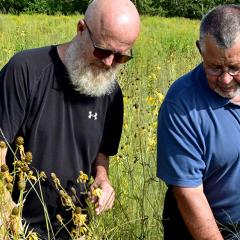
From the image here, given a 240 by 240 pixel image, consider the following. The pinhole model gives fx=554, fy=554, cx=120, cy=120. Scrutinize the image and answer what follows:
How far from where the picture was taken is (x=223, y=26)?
212 centimetres

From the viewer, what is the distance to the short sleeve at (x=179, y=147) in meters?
2.26

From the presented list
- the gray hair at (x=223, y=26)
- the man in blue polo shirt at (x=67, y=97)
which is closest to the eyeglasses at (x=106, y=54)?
the man in blue polo shirt at (x=67, y=97)

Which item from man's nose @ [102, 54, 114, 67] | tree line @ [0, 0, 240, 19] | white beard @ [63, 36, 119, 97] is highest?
man's nose @ [102, 54, 114, 67]

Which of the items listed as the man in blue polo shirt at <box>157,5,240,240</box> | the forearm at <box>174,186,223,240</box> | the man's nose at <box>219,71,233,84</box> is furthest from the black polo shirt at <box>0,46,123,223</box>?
the man's nose at <box>219,71,233,84</box>

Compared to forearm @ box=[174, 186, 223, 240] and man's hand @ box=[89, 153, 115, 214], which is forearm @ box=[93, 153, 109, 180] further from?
forearm @ box=[174, 186, 223, 240]

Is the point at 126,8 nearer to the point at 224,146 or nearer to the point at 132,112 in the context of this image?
the point at 224,146

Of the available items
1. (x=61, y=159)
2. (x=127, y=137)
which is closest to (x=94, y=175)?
(x=61, y=159)

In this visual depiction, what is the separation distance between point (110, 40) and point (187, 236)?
0.97 meters

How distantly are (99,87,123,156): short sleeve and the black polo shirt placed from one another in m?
0.03

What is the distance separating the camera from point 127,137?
391cm

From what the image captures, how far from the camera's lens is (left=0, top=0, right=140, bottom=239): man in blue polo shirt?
2424 millimetres

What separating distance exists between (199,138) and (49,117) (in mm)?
685

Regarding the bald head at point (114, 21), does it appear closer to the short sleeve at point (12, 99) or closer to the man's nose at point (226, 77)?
the short sleeve at point (12, 99)

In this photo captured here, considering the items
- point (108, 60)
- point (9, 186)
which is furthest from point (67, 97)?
point (9, 186)
